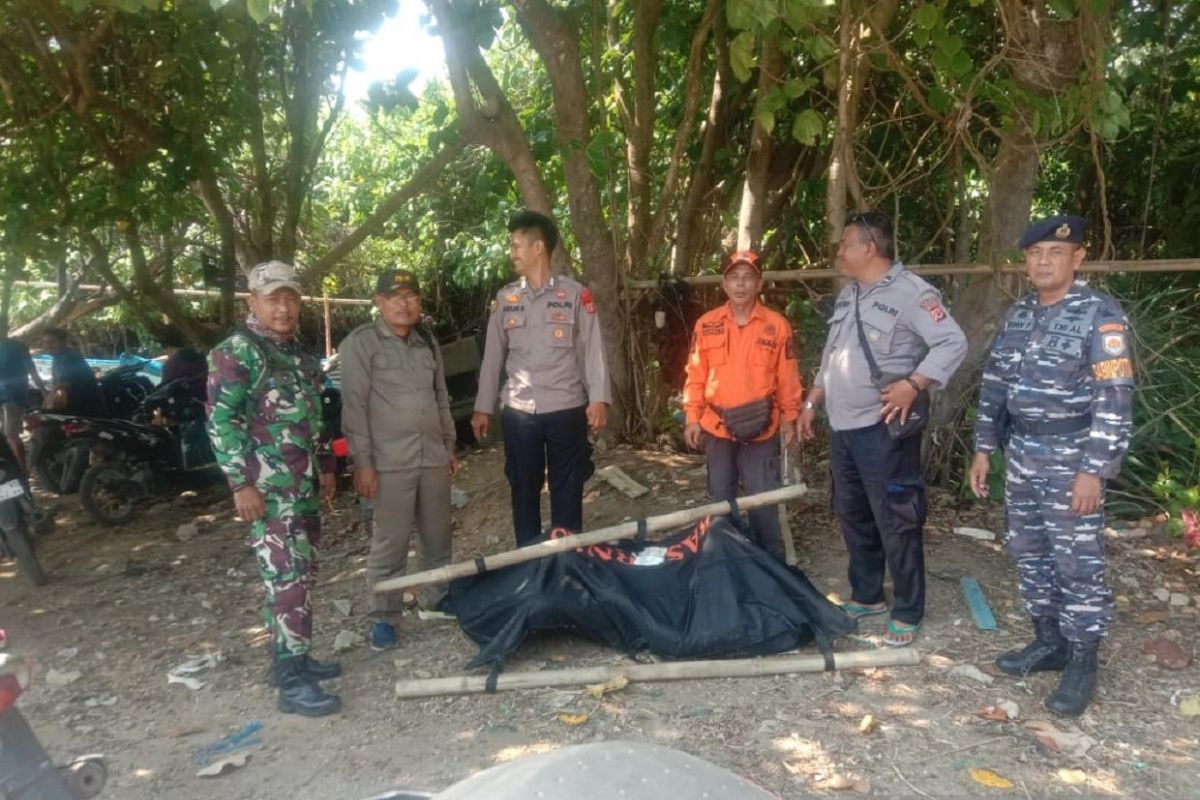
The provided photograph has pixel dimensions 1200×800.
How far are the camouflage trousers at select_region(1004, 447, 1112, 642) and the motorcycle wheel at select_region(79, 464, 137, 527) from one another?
19.8 ft

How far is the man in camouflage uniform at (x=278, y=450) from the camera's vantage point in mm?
3504

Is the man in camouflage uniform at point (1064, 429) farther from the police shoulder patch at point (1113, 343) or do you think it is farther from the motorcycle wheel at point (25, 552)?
the motorcycle wheel at point (25, 552)

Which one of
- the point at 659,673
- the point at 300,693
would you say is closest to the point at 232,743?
the point at 300,693

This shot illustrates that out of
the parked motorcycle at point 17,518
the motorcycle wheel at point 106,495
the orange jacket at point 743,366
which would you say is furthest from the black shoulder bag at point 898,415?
the motorcycle wheel at point 106,495

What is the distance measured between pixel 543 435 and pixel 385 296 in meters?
1.01

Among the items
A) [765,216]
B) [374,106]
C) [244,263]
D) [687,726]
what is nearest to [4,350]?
[244,263]

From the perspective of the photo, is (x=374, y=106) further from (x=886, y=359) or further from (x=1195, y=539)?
(x=1195, y=539)

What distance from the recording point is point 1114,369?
3.11 m

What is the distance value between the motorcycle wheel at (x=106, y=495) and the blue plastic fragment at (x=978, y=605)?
5736 millimetres

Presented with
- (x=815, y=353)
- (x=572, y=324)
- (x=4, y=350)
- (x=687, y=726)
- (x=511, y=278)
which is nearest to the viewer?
(x=687, y=726)

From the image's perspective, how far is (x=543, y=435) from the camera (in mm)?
4480

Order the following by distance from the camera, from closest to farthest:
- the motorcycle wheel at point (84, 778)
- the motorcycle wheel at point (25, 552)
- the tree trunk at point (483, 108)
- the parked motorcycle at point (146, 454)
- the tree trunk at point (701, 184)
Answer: the motorcycle wheel at point (84, 778) → the tree trunk at point (483, 108) → the motorcycle wheel at point (25, 552) → the tree trunk at point (701, 184) → the parked motorcycle at point (146, 454)

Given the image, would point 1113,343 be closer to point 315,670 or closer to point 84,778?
point 315,670

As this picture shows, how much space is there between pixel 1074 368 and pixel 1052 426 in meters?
0.22
